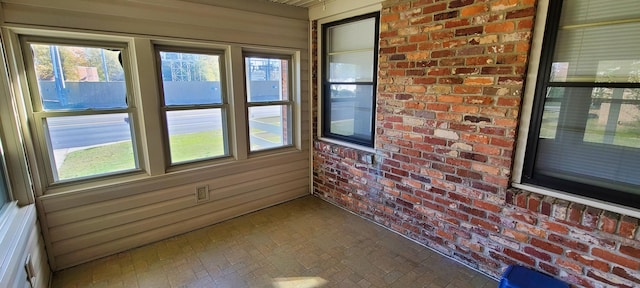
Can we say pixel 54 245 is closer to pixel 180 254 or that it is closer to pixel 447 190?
pixel 180 254

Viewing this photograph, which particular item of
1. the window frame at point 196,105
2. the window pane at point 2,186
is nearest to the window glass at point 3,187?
the window pane at point 2,186

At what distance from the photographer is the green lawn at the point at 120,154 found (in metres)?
2.45

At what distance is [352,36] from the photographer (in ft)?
10.6

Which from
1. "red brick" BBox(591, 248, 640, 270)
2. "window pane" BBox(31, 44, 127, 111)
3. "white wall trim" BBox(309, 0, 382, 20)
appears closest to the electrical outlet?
"window pane" BBox(31, 44, 127, 111)

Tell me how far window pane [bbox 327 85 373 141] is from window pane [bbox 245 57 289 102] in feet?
2.05

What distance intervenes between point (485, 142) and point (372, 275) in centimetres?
137

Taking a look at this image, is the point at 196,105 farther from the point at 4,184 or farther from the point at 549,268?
the point at 549,268

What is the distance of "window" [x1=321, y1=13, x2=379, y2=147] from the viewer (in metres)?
3.09

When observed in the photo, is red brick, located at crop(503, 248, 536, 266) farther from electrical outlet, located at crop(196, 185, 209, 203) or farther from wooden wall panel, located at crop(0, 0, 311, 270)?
electrical outlet, located at crop(196, 185, 209, 203)

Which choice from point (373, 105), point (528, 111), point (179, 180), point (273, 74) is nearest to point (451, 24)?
point (528, 111)

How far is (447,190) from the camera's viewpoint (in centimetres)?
251

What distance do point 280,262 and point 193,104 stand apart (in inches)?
69.8

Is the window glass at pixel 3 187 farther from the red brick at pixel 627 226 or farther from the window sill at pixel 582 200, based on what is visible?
the red brick at pixel 627 226

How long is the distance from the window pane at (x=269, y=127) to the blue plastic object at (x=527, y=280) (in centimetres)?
265
